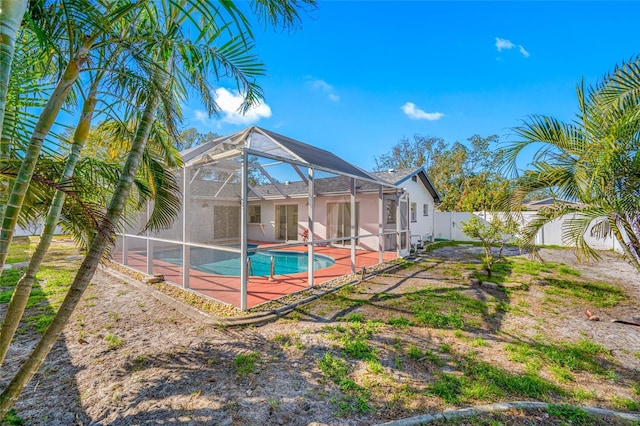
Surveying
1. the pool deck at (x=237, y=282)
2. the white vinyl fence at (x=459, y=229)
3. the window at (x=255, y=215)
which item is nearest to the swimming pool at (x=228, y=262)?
the pool deck at (x=237, y=282)

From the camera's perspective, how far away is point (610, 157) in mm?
3215

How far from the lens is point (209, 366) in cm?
342

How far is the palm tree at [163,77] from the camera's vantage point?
219 centimetres

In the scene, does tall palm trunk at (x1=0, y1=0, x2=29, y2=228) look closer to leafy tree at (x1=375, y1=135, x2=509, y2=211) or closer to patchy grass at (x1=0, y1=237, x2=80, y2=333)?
patchy grass at (x1=0, y1=237, x2=80, y2=333)

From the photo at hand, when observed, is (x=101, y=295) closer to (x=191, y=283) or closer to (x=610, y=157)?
(x=191, y=283)

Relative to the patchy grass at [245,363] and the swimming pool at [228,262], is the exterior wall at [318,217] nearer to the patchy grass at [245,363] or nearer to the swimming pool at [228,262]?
the swimming pool at [228,262]

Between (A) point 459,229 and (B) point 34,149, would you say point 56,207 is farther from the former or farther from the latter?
(A) point 459,229

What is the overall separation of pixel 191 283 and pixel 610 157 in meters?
8.36

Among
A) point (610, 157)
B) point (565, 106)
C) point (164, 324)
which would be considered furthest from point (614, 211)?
point (164, 324)

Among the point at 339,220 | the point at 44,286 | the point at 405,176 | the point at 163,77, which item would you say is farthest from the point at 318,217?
the point at 163,77

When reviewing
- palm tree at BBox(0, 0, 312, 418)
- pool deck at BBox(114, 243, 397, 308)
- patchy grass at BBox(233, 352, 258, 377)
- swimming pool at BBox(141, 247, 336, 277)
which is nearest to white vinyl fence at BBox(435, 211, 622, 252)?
swimming pool at BBox(141, 247, 336, 277)

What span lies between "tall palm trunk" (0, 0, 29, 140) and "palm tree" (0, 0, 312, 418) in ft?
2.83

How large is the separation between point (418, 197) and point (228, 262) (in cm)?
1212

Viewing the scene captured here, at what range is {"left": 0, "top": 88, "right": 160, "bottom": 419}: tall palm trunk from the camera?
215 cm
